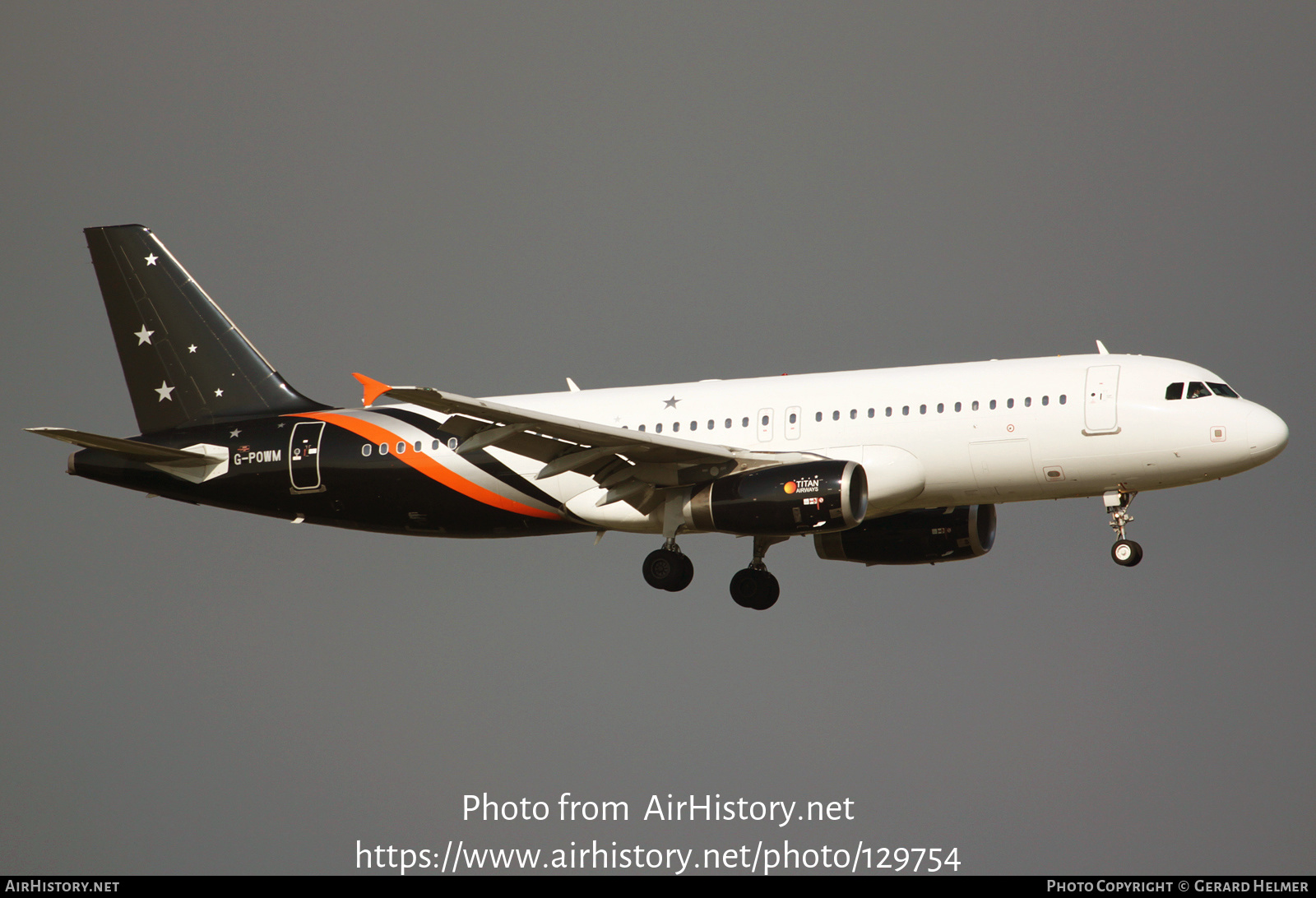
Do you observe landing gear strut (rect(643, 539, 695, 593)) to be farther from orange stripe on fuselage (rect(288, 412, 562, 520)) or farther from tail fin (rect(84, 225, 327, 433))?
tail fin (rect(84, 225, 327, 433))

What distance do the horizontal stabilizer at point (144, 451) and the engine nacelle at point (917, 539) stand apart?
16092mm

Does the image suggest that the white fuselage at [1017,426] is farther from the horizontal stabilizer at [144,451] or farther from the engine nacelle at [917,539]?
the horizontal stabilizer at [144,451]

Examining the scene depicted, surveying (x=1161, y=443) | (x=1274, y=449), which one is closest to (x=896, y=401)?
(x=1161, y=443)

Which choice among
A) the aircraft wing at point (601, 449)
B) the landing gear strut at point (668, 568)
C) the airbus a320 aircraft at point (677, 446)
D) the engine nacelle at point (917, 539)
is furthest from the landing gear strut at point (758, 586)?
the aircraft wing at point (601, 449)

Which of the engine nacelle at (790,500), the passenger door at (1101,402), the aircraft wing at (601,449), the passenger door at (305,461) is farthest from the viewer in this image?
the passenger door at (305,461)

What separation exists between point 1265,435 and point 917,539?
31.0ft

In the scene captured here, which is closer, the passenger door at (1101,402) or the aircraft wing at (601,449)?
the aircraft wing at (601,449)

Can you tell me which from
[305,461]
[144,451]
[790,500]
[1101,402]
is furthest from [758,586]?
[144,451]

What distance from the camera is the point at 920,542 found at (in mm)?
39219

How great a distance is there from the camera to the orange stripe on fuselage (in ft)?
122

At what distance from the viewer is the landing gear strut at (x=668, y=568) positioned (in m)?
36.2

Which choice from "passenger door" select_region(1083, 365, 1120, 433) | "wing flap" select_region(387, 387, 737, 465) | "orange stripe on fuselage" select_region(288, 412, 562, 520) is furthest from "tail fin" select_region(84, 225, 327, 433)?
"passenger door" select_region(1083, 365, 1120, 433)

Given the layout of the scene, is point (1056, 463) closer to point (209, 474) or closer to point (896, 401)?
point (896, 401)

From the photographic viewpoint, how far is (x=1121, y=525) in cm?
3462
